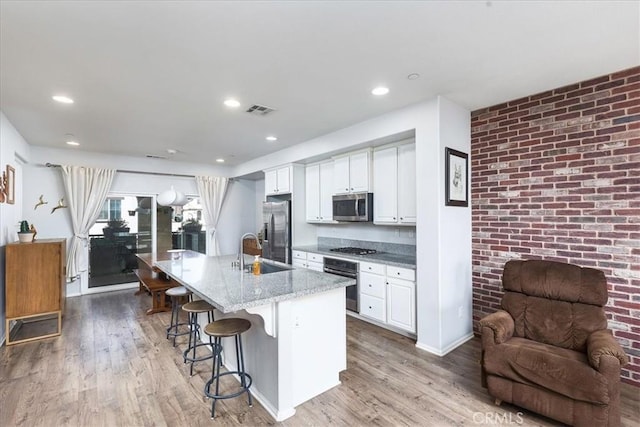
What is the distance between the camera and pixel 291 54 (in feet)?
7.59

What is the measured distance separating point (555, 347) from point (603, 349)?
0.43 metres

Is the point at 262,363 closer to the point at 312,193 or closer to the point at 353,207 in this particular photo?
the point at 353,207

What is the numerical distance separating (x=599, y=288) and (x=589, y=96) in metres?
1.71

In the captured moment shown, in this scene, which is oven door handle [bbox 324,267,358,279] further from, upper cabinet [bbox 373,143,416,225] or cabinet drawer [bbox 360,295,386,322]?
upper cabinet [bbox 373,143,416,225]

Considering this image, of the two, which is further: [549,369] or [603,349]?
[549,369]

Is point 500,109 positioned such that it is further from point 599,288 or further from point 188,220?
point 188,220

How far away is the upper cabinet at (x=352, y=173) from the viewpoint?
427 cm

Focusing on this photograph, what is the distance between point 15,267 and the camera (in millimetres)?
3559

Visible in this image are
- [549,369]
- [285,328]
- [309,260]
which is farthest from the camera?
[309,260]

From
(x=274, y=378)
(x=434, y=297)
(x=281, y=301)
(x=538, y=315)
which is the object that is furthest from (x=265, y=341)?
(x=538, y=315)

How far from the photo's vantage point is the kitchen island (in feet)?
7.09

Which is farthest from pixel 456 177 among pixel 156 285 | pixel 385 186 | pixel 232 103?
pixel 156 285


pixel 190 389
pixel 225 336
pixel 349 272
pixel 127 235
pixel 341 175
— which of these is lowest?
pixel 190 389

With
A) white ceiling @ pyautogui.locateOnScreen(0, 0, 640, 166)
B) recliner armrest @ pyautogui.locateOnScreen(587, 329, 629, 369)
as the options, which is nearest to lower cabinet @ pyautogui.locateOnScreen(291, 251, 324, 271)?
white ceiling @ pyautogui.locateOnScreen(0, 0, 640, 166)
